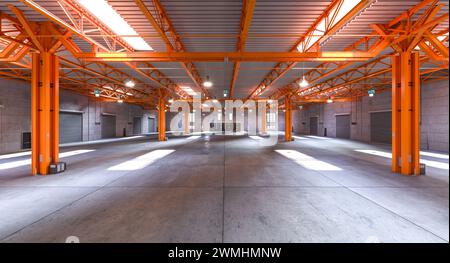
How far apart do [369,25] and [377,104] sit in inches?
609

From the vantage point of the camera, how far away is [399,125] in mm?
6973

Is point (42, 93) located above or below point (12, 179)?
above

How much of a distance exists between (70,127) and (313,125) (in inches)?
1381

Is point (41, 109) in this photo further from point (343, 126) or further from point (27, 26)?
point (343, 126)

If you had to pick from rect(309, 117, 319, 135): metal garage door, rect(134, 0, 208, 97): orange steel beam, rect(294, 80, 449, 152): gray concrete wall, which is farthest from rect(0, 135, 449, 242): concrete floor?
rect(309, 117, 319, 135): metal garage door

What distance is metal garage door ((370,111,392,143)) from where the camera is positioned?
55.5 ft

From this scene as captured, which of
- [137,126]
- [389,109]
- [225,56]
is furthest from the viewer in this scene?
[137,126]

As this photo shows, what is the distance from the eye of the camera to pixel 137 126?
31.6m

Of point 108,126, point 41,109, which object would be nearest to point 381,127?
point 41,109

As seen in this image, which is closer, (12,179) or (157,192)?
(157,192)
